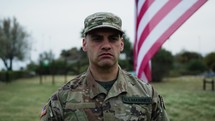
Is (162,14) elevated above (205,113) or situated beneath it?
elevated above

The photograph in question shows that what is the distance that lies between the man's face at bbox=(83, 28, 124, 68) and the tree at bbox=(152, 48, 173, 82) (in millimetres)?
30546

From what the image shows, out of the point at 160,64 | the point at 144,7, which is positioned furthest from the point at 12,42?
the point at 144,7

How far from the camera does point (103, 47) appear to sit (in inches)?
87.6

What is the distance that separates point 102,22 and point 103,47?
170 mm

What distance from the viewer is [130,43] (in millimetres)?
41562

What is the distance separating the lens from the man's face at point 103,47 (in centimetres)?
223

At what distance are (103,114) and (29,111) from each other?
9.24m

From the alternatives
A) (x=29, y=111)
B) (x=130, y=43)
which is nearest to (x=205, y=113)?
(x=29, y=111)

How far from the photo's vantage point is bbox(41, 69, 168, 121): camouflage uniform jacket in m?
2.24

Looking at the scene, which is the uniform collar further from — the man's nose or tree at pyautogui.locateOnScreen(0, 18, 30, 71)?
tree at pyautogui.locateOnScreen(0, 18, 30, 71)

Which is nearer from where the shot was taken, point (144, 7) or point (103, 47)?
point (103, 47)

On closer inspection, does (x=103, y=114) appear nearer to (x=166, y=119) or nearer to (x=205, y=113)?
(x=166, y=119)

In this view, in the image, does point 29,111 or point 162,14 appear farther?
point 29,111

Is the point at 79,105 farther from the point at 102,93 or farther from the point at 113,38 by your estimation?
the point at 113,38
